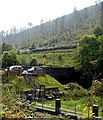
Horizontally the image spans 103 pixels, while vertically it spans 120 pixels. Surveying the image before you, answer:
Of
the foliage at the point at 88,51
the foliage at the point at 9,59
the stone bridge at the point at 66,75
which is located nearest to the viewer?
the foliage at the point at 88,51

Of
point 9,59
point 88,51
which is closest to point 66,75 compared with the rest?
point 88,51

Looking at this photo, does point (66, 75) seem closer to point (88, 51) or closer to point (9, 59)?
point (88, 51)

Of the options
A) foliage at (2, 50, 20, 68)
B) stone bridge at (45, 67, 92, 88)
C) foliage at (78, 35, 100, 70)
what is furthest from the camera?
foliage at (2, 50, 20, 68)

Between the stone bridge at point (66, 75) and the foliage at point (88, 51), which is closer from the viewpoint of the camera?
the foliage at point (88, 51)

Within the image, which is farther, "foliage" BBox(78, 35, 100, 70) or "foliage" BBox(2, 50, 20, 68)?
"foliage" BBox(2, 50, 20, 68)

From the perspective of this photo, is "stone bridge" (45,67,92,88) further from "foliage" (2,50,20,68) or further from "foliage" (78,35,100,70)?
"foliage" (2,50,20,68)

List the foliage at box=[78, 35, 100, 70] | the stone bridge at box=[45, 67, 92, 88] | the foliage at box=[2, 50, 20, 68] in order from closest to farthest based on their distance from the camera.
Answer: the foliage at box=[78, 35, 100, 70] < the stone bridge at box=[45, 67, 92, 88] < the foliage at box=[2, 50, 20, 68]

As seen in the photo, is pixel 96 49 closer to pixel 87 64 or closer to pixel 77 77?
pixel 87 64

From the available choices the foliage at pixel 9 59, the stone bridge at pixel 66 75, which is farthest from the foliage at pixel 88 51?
the foliage at pixel 9 59

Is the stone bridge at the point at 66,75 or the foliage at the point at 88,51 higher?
the foliage at the point at 88,51

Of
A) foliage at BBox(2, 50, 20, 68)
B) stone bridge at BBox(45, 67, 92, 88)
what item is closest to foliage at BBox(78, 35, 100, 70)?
stone bridge at BBox(45, 67, 92, 88)

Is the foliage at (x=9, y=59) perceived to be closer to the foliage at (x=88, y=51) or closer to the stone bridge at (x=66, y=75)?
the stone bridge at (x=66, y=75)

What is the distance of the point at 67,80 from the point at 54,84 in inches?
190

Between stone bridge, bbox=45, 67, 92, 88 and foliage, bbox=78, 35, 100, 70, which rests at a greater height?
foliage, bbox=78, 35, 100, 70
